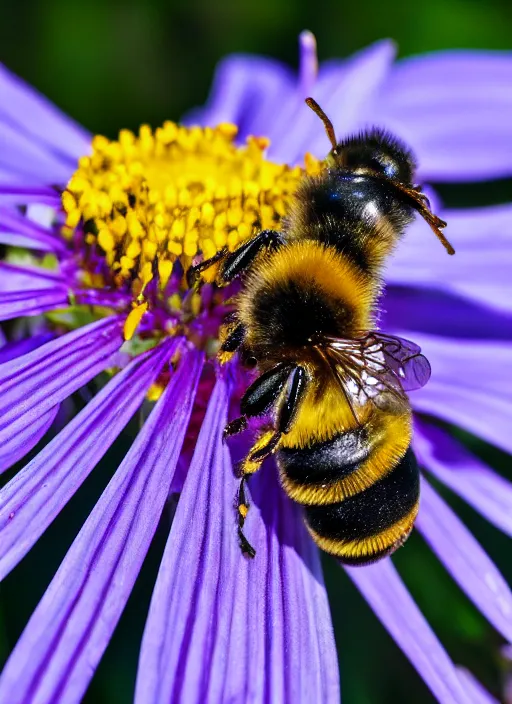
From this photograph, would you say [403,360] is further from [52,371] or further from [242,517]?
[52,371]

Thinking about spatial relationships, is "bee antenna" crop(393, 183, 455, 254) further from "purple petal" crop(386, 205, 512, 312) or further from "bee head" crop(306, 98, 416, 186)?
"purple petal" crop(386, 205, 512, 312)

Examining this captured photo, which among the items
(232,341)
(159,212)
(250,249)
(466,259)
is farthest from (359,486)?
(466,259)

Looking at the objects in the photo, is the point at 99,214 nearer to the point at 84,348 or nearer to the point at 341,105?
the point at 84,348

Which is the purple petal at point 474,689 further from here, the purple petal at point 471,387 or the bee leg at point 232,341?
the bee leg at point 232,341

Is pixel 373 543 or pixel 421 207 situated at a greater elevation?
pixel 421 207

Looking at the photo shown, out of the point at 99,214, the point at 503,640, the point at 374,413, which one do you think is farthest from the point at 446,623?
the point at 99,214
